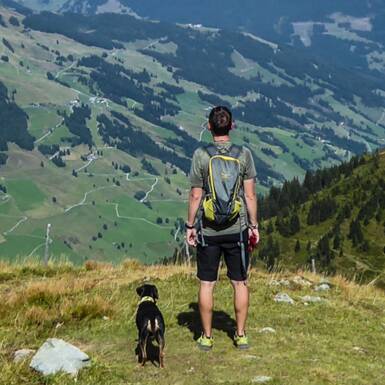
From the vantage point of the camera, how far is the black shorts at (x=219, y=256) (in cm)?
1009

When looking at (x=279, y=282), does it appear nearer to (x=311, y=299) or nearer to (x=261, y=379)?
(x=311, y=299)

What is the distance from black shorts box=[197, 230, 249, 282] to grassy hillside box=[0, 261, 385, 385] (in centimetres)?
137

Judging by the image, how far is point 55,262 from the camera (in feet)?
67.8

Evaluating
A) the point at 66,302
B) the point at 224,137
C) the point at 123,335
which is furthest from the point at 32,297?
the point at 224,137

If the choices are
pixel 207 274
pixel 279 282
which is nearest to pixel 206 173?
pixel 207 274

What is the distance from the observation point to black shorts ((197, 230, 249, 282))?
33.1 feet

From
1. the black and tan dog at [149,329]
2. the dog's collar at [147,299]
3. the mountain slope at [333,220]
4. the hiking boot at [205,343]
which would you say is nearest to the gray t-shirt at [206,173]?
the black and tan dog at [149,329]

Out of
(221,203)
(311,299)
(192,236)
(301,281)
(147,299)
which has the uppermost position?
(221,203)

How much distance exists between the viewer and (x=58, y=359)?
886 centimetres

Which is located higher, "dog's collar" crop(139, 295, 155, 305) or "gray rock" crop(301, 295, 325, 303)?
"dog's collar" crop(139, 295, 155, 305)

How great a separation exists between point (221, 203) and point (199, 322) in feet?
12.6

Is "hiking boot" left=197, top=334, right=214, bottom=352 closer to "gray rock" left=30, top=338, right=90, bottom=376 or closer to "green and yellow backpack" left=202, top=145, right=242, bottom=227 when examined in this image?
"green and yellow backpack" left=202, top=145, right=242, bottom=227

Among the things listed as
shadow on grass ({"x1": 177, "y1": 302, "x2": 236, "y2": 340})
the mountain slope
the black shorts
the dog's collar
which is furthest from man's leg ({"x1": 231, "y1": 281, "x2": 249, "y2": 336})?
the mountain slope

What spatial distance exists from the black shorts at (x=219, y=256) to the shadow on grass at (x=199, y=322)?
5.40 feet
